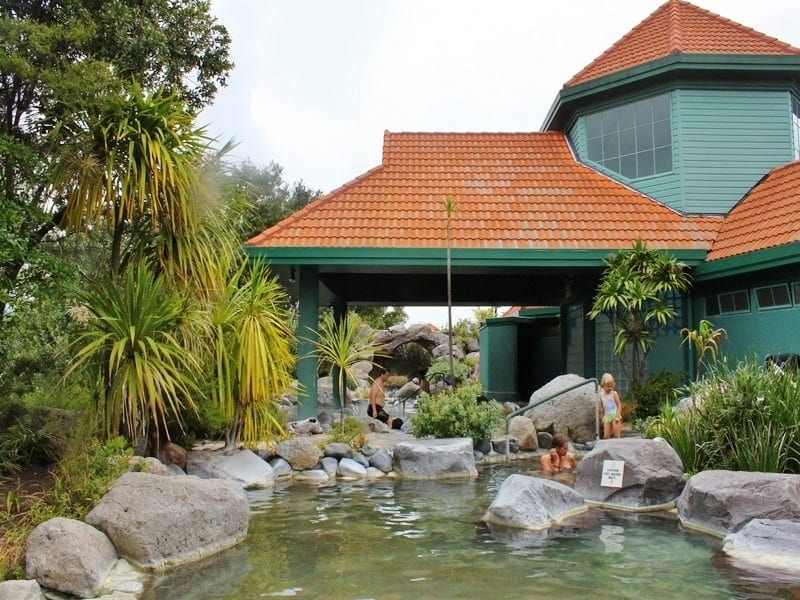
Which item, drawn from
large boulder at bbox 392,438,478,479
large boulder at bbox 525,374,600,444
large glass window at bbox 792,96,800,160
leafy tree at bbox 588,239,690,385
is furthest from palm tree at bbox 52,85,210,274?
large glass window at bbox 792,96,800,160

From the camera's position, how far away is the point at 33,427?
875cm

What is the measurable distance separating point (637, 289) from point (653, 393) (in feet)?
6.30

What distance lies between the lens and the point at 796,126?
51.3 feet

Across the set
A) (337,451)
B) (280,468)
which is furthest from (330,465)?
(280,468)

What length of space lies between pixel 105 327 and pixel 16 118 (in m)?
3.00

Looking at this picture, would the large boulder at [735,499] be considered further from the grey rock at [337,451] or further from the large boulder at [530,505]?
the grey rock at [337,451]

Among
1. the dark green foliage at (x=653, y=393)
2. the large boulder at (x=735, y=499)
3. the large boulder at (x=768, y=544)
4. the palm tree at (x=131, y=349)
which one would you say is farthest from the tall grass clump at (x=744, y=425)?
the palm tree at (x=131, y=349)

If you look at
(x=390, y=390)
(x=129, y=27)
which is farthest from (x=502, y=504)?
(x=390, y=390)

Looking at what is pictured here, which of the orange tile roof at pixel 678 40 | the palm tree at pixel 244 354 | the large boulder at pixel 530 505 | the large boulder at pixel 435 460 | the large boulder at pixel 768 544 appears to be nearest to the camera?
the large boulder at pixel 768 544

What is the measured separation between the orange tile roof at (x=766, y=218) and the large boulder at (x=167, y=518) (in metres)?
9.13

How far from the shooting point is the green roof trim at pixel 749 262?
1106 cm

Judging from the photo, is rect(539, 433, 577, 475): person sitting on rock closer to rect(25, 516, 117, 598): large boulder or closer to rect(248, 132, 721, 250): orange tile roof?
rect(248, 132, 721, 250): orange tile roof

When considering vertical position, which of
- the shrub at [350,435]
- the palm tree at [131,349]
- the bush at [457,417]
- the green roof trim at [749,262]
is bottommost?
the shrub at [350,435]

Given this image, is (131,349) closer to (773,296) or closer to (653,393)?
(653,393)
